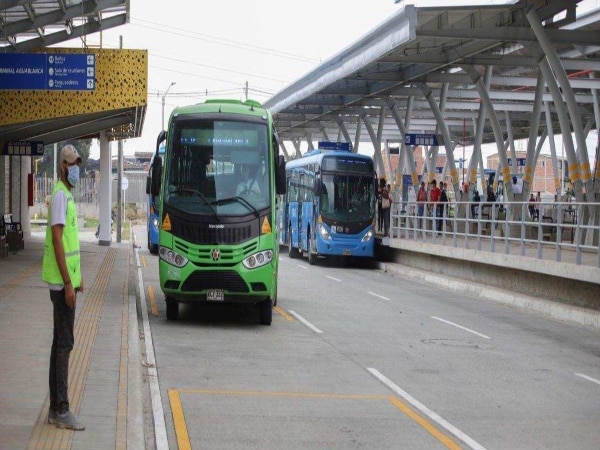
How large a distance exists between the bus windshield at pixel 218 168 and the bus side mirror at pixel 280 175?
6.6 inches

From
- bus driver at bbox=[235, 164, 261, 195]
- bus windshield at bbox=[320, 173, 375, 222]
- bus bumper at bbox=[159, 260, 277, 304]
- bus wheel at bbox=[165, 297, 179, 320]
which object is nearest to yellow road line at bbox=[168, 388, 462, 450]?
bus bumper at bbox=[159, 260, 277, 304]

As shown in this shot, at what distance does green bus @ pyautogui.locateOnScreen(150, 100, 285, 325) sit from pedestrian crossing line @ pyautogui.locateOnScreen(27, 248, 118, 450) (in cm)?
150

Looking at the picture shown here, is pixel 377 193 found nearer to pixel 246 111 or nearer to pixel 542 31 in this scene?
pixel 542 31

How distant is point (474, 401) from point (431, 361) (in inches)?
112

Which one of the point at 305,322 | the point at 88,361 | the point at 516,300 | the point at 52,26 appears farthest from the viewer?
the point at 52,26

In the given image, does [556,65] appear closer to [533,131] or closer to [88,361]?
[533,131]

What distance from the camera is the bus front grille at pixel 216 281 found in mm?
16766

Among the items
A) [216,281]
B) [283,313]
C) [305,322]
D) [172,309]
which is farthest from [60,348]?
[283,313]

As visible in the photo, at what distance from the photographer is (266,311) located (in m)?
17.6

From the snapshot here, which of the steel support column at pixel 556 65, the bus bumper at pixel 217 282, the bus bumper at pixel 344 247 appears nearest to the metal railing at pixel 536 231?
the bus bumper at pixel 344 247

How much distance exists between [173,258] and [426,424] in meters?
7.59

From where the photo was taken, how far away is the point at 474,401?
456 inches

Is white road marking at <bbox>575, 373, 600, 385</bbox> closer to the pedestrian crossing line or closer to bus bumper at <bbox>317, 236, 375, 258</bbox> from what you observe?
the pedestrian crossing line

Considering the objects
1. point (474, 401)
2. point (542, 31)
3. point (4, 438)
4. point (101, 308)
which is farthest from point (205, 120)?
point (542, 31)
